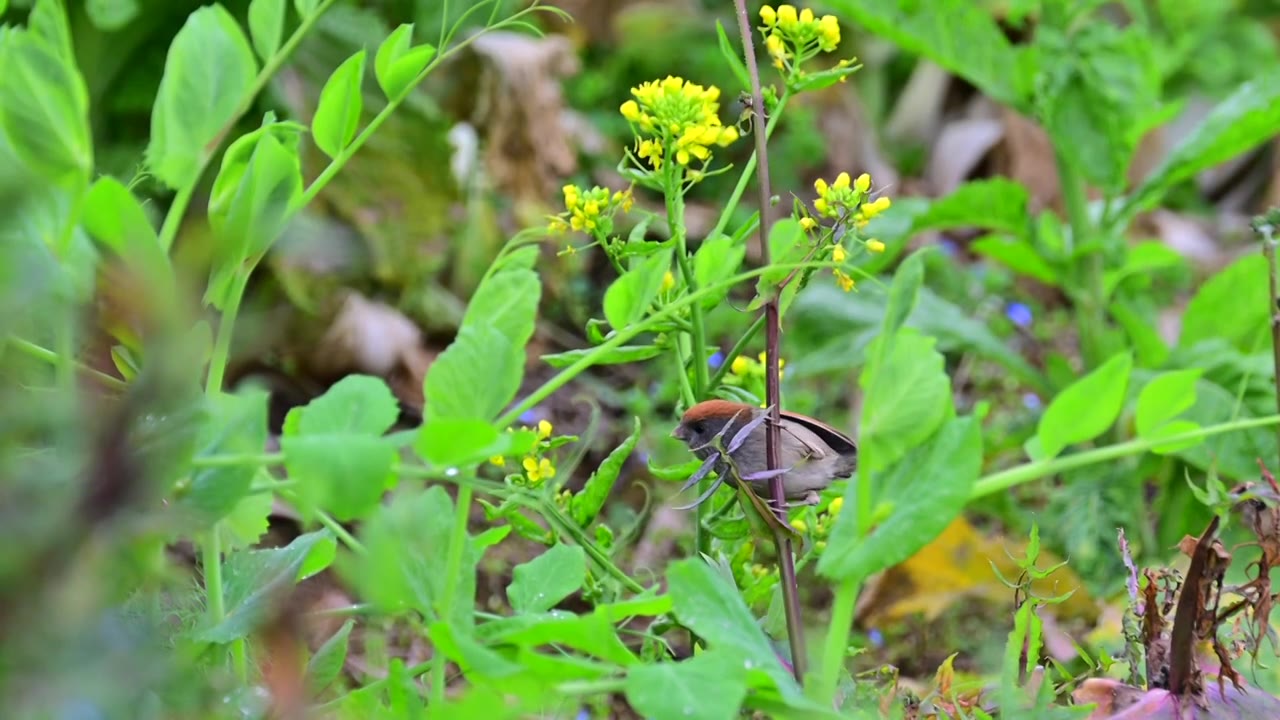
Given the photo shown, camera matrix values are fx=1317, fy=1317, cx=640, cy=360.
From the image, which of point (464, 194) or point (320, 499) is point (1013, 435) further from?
point (320, 499)

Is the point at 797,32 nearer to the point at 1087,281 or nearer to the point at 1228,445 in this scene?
the point at 1228,445

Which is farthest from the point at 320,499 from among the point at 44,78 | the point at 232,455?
the point at 44,78

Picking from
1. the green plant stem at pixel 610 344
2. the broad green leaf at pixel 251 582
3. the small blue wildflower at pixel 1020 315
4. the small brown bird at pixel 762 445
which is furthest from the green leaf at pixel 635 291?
the small blue wildflower at pixel 1020 315

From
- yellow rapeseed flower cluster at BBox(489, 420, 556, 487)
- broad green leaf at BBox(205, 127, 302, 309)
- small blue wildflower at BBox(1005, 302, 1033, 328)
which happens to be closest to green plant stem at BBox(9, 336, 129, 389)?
broad green leaf at BBox(205, 127, 302, 309)

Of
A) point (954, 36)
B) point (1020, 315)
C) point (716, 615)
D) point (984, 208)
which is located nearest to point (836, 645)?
point (716, 615)

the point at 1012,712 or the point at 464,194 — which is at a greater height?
the point at 1012,712

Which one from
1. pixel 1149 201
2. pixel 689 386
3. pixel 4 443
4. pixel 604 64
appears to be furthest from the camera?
pixel 604 64

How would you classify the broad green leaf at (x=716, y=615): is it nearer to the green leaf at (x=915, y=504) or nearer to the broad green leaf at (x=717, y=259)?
the green leaf at (x=915, y=504)
